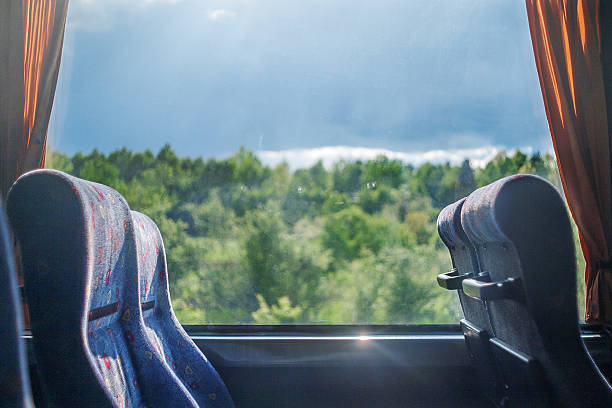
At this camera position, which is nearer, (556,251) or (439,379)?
(556,251)

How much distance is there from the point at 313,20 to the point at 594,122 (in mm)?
1212

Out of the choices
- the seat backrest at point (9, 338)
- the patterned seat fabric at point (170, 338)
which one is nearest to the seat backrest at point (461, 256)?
the patterned seat fabric at point (170, 338)

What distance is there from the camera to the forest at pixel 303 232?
6.52 ft

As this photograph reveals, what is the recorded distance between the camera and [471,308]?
1.36 m

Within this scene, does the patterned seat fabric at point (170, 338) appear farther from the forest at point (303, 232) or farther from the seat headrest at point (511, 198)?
the seat headrest at point (511, 198)

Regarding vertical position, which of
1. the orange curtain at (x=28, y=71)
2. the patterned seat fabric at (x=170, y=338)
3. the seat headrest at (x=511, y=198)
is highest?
the orange curtain at (x=28, y=71)

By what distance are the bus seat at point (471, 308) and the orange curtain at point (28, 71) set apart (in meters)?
1.67

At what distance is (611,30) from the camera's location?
197 cm

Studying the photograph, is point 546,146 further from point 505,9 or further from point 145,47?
point 145,47

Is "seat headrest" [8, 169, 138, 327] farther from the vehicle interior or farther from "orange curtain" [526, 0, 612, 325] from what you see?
"orange curtain" [526, 0, 612, 325]

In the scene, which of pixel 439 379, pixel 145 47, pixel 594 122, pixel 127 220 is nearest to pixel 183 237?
pixel 145 47

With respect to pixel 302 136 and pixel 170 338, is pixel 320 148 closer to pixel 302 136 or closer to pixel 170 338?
pixel 302 136

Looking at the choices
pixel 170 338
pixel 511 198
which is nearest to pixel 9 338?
pixel 511 198

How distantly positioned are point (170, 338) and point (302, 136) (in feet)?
3.29
